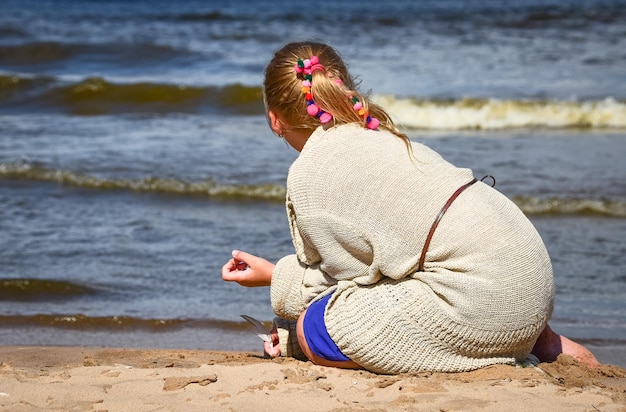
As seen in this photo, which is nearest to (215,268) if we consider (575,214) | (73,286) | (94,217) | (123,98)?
(73,286)

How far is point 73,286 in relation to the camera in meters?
4.80

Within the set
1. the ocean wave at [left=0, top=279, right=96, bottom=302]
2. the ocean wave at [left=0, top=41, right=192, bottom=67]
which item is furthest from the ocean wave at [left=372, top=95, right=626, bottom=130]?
the ocean wave at [left=0, top=279, right=96, bottom=302]

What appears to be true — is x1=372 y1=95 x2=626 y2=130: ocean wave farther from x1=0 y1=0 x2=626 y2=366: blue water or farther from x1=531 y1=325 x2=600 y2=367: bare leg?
x1=531 y1=325 x2=600 y2=367: bare leg

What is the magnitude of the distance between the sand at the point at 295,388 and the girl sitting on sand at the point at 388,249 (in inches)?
Answer: 3.9

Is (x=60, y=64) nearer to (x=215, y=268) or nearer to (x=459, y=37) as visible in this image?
(x=459, y=37)

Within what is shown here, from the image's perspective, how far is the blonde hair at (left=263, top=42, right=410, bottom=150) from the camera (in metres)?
2.98

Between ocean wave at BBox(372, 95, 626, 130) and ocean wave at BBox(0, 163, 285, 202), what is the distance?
331cm

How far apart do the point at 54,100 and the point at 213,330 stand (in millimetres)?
7507

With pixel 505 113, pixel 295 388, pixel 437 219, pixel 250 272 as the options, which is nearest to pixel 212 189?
pixel 250 272

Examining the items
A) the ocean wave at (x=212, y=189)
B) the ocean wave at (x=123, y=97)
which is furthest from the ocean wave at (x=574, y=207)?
the ocean wave at (x=123, y=97)

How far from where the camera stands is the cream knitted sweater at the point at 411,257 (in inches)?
111

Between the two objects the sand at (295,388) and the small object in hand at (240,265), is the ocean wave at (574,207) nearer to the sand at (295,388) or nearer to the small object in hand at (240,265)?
the sand at (295,388)

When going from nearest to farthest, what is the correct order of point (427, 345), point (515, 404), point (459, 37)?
1. point (515, 404)
2. point (427, 345)
3. point (459, 37)

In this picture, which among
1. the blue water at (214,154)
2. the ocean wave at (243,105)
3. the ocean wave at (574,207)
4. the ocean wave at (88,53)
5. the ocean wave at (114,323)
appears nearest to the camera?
the ocean wave at (114,323)
